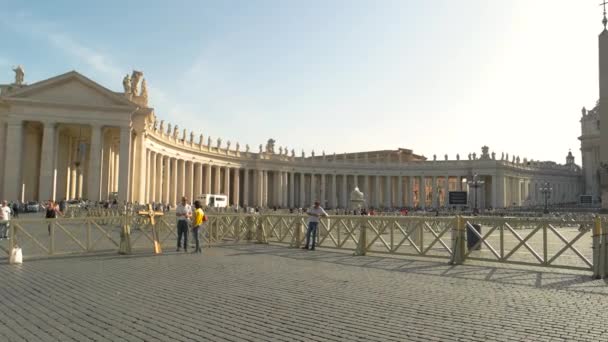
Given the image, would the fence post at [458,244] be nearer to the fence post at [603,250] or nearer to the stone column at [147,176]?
the fence post at [603,250]

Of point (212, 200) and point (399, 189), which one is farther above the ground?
point (399, 189)

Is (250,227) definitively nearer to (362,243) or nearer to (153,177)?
(362,243)

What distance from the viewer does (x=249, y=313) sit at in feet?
28.1

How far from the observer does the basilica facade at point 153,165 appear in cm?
4991

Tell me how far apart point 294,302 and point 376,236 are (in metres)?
8.97

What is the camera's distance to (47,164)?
49406 millimetres

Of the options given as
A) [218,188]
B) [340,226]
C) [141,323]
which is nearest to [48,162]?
[218,188]

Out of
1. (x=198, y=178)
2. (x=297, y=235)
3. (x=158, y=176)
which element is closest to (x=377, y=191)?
(x=198, y=178)

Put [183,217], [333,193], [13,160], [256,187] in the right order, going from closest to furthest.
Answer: [183,217] < [13,160] < [256,187] < [333,193]

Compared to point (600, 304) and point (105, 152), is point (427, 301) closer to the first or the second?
point (600, 304)

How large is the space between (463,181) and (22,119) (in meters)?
84.6

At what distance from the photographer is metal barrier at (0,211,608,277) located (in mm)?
14305

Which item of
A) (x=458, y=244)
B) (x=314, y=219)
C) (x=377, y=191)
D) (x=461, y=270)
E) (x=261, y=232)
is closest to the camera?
(x=461, y=270)

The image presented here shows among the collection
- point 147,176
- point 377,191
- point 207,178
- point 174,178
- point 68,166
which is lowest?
point 377,191
